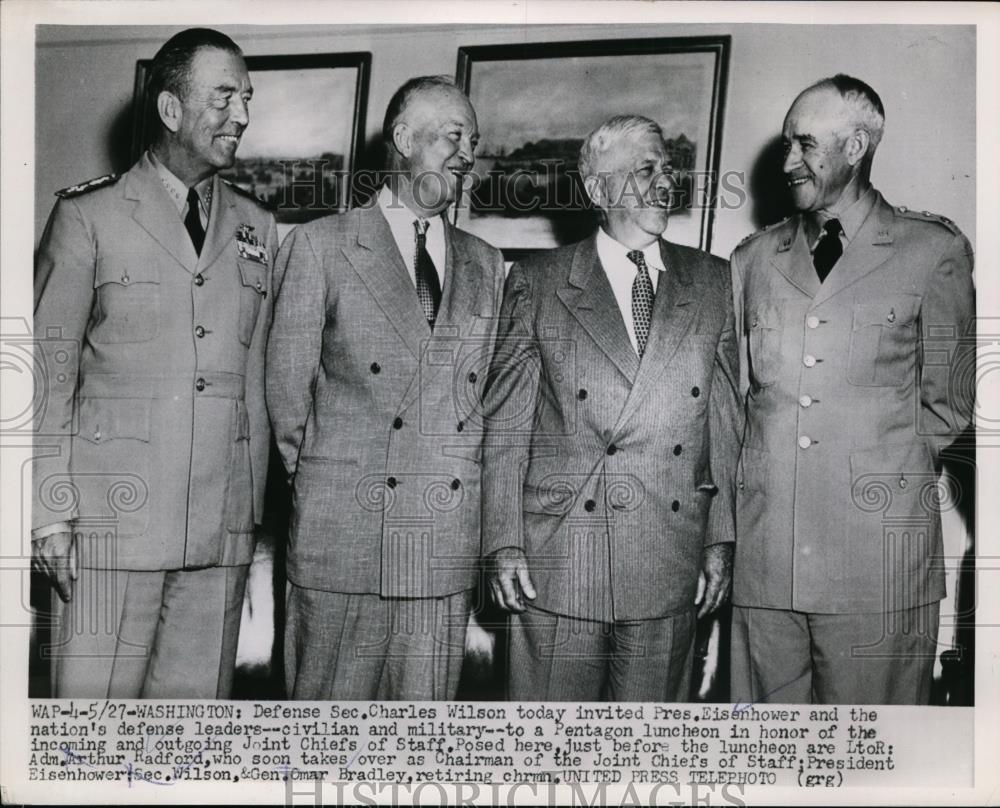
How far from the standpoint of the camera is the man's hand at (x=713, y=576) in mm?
2420

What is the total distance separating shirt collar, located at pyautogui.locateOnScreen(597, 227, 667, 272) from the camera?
242 cm

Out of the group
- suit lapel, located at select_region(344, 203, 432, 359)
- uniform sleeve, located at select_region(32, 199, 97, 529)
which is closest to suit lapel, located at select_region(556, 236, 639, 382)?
suit lapel, located at select_region(344, 203, 432, 359)

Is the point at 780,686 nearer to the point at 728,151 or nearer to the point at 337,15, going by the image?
the point at 728,151

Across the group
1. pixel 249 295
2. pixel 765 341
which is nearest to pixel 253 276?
pixel 249 295

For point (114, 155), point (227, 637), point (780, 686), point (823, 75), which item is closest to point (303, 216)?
point (114, 155)

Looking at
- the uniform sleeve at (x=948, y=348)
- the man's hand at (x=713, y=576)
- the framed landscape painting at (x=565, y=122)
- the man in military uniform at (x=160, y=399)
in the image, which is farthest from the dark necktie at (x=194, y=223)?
the uniform sleeve at (x=948, y=348)

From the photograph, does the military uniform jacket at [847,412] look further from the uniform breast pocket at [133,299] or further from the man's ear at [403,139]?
the uniform breast pocket at [133,299]

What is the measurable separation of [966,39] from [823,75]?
386mm

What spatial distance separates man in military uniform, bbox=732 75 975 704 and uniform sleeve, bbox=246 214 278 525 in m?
1.16

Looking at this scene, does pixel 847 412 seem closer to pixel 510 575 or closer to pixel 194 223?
pixel 510 575

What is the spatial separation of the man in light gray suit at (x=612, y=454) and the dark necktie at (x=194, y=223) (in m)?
0.76

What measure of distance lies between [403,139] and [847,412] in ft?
4.17

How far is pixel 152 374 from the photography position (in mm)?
2365

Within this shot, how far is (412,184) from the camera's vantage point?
7.95ft
